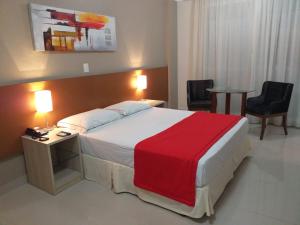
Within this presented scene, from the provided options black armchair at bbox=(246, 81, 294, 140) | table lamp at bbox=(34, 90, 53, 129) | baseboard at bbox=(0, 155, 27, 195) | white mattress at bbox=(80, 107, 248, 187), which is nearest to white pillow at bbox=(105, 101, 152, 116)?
white mattress at bbox=(80, 107, 248, 187)

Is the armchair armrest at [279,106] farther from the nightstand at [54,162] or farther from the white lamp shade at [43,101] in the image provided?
the white lamp shade at [43,101]

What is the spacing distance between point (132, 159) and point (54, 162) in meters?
1.18

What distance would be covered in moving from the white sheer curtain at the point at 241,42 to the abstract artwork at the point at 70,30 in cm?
200

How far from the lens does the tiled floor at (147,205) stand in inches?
79.8

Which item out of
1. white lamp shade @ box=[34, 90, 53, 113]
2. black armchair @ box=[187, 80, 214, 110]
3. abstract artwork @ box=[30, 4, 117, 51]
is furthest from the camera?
black armchair @ box=[187, 80, 214, 110]

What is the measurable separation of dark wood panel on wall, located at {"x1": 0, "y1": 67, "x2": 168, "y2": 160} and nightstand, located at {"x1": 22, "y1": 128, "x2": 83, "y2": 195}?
164 millimetres

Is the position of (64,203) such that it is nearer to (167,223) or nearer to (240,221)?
(167,223)

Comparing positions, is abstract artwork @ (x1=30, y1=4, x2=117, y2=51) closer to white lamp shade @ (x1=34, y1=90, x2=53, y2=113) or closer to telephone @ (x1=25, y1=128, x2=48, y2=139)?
white lamp shade @ (x1=34, y1=90, x2=53, y2=113)

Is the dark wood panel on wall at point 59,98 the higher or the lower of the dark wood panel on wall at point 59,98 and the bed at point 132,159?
the higher

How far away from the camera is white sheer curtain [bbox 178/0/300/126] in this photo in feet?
13.1

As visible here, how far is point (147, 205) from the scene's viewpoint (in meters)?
2.22

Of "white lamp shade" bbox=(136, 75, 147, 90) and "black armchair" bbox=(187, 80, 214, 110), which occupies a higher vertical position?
"white lamp shade" bbox=(136, 75, 147, 90)

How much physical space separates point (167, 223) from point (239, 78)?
3.39 m

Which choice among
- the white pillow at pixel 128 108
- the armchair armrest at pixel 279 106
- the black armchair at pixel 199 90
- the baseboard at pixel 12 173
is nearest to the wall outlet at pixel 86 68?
the white pillow at pixel 128 108
